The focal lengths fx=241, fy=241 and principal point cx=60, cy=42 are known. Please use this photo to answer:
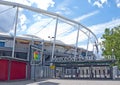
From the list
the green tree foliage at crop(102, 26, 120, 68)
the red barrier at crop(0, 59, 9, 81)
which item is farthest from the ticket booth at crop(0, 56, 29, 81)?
the green tree foliage at crop(102, 26, 120, 68)

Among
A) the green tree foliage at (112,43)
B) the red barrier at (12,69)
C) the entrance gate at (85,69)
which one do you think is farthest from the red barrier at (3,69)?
the green tree foliage at (112,43)

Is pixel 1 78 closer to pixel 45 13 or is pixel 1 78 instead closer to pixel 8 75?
pixel 8 75

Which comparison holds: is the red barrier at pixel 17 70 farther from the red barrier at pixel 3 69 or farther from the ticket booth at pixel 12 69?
the red barrier at pixel 3 69

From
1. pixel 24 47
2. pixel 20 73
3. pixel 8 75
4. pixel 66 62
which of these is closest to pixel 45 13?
pixel 24 47

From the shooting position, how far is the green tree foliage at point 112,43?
52281 millimetres

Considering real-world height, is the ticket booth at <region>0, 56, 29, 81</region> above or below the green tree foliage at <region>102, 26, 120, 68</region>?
below

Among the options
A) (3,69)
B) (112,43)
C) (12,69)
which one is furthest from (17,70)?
(112,43)

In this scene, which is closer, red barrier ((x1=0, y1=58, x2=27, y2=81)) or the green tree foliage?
red barrier ((x1=0, y1=58, x2=27, y2=81))

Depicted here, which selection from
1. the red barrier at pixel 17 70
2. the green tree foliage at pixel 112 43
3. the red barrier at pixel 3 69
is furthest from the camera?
the green tree foliage at pixel 112 43

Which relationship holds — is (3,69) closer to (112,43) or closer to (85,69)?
(85,69)

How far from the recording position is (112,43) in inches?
2077

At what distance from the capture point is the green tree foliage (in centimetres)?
5228

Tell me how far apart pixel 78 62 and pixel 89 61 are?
2.40 meters

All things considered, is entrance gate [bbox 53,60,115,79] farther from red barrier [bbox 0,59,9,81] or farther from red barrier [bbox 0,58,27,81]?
red barrier [bbox 0,59,9,81]
